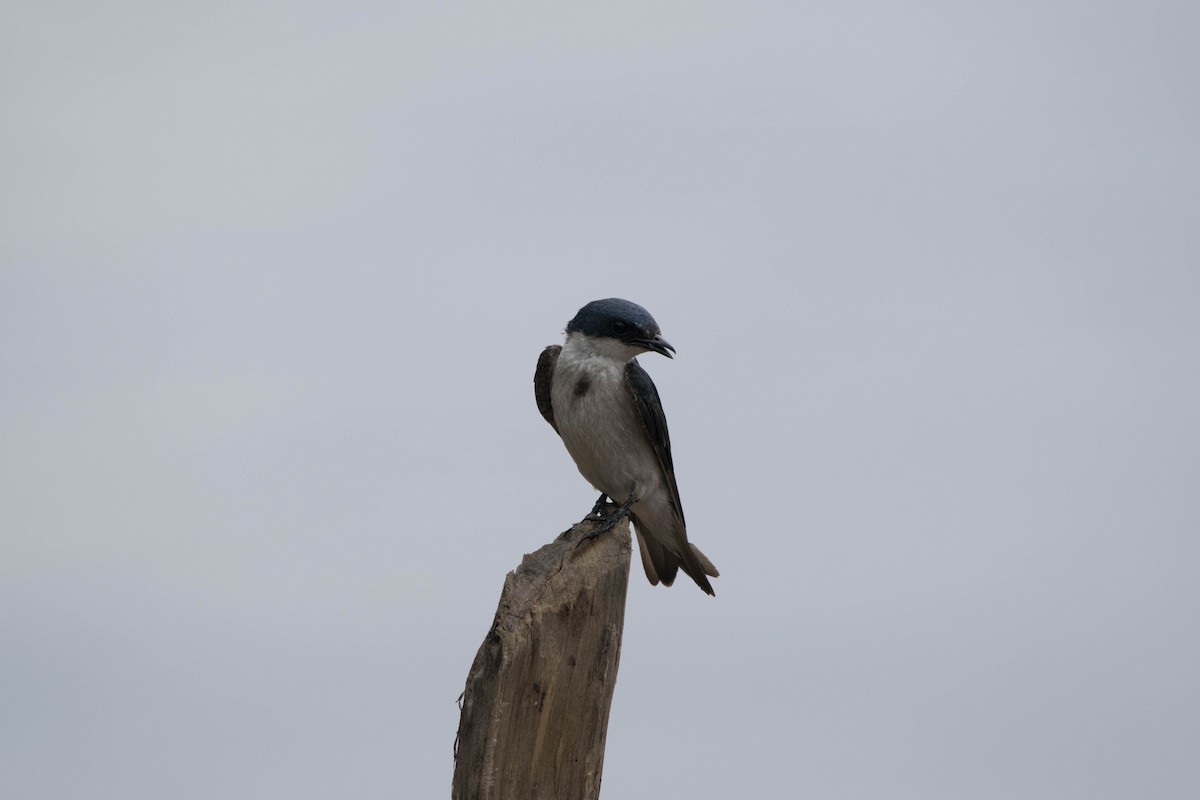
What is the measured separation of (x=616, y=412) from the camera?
292 inches

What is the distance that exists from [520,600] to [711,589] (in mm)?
1784

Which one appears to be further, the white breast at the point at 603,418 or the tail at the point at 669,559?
the tail at the point at 669,559

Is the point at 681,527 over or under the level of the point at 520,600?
over

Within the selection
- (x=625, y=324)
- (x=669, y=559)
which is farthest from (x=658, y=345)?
(x=669, y=559)

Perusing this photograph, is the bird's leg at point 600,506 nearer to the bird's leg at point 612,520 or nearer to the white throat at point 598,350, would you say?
the bird's leg at point 612,520

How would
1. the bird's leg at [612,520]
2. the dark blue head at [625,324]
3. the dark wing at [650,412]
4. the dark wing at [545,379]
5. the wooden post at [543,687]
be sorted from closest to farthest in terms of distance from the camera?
the wooden post at [543,687], the bird's leg at [612,520], the dark blue head at [625,324], the dark wing at [650,412], the dark wing at [545,379]

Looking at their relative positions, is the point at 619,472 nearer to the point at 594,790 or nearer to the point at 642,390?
the point at 642,390

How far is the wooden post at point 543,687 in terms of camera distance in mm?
6293

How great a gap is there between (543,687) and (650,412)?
5.61 feet

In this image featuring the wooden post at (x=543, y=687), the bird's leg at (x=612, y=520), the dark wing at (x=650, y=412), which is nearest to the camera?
the wooden post at (x=543, y=687)

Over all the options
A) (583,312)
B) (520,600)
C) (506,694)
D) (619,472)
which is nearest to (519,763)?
(506,694)

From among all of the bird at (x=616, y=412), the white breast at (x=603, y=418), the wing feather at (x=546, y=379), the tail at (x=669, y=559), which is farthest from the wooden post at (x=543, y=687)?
the wing feather at (x=546, y=379)

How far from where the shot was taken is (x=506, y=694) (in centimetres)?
630

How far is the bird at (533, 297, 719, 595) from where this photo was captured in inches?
286
